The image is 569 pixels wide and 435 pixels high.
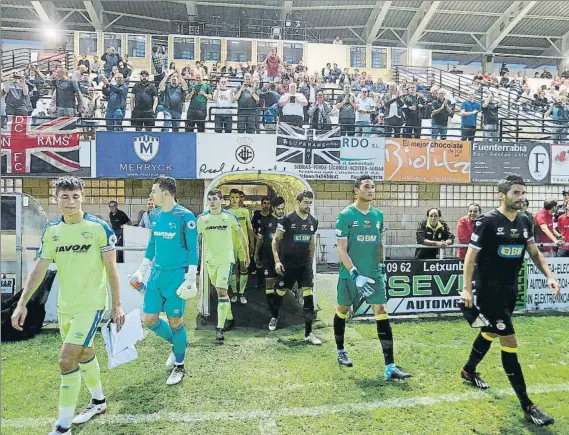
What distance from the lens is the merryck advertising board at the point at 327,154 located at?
1388cm

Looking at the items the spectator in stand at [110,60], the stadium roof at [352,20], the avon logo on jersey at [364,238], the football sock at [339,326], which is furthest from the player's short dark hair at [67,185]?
the stadium roof at [352,20]

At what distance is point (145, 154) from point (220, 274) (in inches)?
287

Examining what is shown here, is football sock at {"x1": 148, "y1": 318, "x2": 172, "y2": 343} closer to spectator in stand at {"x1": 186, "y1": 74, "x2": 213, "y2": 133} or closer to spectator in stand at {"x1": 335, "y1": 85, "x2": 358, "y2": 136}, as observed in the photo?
spectator in stand at {"x1": 186, "y1": 74, "x2": 213, "y2": 133}

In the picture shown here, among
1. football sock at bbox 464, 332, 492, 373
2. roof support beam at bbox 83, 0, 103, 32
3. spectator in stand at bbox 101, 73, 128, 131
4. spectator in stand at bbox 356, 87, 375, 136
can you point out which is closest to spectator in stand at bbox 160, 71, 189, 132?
spectator in stand at bbox 101, 73, 128, 131

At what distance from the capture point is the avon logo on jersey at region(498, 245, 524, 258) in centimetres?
473

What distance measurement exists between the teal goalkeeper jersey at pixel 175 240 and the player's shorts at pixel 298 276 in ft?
6.87

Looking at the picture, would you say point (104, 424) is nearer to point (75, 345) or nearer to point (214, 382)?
point (75, 345)

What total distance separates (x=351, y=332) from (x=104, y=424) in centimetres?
406

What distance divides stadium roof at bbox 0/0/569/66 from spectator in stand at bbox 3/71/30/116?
14.3 meters

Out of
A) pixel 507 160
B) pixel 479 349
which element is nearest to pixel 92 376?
pixel 479 349

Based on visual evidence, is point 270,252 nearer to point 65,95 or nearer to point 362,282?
point 362,282

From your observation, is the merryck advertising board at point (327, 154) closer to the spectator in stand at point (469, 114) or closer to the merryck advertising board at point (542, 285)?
the spectator in stand at point (469, 114)

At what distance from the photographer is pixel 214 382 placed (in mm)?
5320

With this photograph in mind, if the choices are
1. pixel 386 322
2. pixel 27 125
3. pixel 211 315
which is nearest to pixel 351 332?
pixel 386 322
